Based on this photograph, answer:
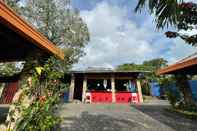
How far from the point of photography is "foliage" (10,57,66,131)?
3.22 m

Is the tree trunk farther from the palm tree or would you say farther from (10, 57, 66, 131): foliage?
(10, 57, 66, 131): foliage

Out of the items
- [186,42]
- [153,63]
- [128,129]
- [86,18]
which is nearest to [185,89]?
[186,42]

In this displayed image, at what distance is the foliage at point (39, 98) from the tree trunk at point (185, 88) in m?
7.90

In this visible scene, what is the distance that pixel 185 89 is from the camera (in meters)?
9.77

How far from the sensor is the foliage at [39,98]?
127 inches

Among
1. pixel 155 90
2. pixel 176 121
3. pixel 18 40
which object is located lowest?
pixel 176 121

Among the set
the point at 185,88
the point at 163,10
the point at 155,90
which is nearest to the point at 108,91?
the point at 185,88

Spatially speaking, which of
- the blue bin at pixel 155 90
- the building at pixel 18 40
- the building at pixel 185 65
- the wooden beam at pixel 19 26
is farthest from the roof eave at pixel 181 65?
A: the blue bin at pixel 155 90

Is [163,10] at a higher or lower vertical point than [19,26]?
higher

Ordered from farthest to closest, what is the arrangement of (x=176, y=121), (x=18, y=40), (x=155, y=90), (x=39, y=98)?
(x=155, y=90), (x=176, y=121), (x=39, y=98), (x=18, y=40)

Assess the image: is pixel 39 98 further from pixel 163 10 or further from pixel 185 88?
pixel 185 88

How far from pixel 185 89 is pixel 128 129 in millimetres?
5426

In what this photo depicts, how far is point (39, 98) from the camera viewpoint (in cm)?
362

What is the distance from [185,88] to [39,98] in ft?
27.6
